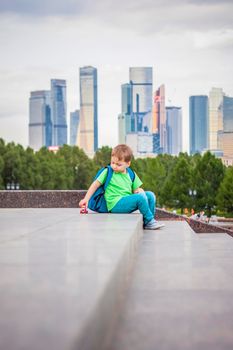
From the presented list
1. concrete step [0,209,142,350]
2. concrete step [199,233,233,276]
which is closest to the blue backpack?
concrete step [199,233,233,276]

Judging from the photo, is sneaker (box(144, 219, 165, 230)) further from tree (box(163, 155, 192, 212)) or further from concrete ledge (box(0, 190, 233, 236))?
tree (box(163, 155, 192, 212))

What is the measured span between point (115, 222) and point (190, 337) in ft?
11.3

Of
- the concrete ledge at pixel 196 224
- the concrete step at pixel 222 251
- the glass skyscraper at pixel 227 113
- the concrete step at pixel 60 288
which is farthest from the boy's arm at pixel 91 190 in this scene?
the glass skyscraper at pixel 227 113

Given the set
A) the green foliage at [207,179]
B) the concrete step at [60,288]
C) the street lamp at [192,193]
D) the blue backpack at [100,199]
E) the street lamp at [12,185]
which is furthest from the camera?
the street lamp at [12,185]

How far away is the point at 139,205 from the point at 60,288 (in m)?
5.05

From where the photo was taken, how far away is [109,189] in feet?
27.4

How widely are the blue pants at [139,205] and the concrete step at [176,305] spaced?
1.87 metres

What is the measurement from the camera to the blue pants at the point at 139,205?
8039 mm

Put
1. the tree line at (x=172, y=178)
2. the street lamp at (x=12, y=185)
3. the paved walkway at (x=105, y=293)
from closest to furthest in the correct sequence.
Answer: the paved walkway at (x=105, y=293) < the tree line at (x=172, y=178) < the street lamp at (x=12, y=185)

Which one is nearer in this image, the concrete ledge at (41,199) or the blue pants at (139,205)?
the blue pants at (139,205)

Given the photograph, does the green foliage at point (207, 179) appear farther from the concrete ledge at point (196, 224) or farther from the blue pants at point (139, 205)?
the blue pants at point (139, 205)

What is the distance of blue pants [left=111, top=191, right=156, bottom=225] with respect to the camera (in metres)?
8.04

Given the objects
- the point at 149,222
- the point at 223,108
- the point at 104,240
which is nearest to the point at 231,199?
the point at 149,222

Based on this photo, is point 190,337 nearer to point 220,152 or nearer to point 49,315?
point 49,315
